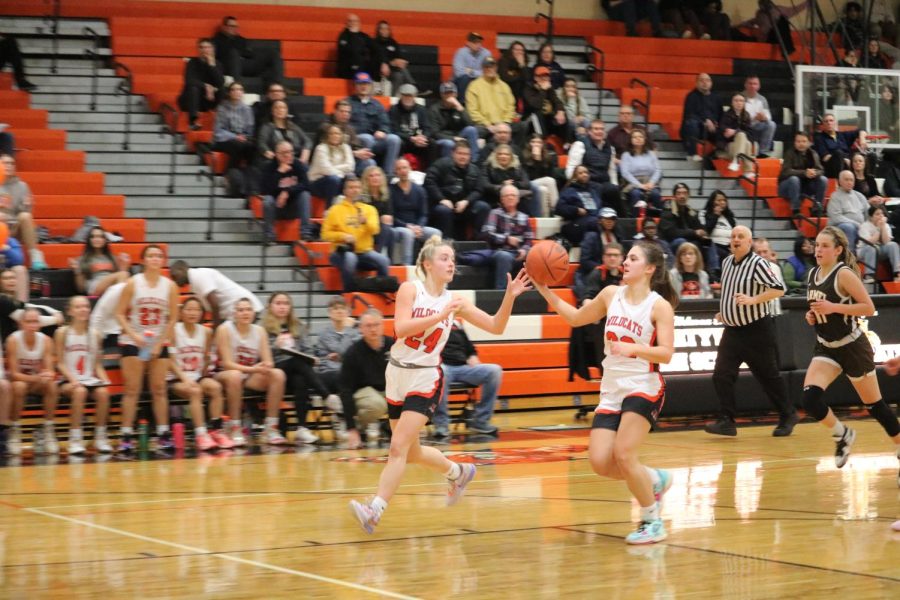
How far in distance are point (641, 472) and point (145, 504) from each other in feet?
11.1

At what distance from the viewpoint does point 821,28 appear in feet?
76.4

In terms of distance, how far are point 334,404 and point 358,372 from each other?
48 cm

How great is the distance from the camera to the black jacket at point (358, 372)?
11.6 m

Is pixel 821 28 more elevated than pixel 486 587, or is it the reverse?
pixel 821 28

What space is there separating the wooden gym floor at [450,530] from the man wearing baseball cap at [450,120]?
22.6ft

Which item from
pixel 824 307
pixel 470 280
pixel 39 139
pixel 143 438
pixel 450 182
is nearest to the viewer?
pixel 824 307

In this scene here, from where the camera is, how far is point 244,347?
1180cm

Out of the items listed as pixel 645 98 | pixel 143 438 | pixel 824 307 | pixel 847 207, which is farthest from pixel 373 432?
pixel 645 98

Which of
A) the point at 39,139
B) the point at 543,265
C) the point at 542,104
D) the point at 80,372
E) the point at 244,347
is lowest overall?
the point at 80,372

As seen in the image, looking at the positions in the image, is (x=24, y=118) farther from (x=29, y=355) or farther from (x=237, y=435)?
(x=237, y=435)

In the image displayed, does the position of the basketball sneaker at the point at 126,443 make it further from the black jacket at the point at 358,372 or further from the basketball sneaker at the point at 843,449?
the basketball sneaker at the point at 843,449

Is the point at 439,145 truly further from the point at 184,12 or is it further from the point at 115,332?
the point at 115,332

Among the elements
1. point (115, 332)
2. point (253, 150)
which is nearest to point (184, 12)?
point (253, 150)

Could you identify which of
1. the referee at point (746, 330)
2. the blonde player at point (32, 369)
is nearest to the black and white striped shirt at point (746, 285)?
the referee at point (746, 330)
